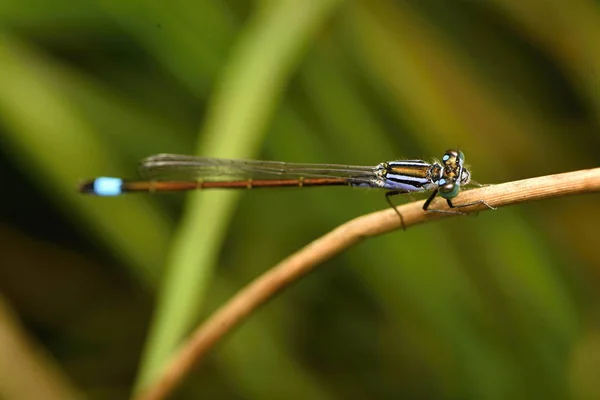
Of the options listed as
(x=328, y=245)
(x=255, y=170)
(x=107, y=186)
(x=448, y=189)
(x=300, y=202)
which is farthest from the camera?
(x=300, y=202)

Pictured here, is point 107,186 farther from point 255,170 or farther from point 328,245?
point 328,245

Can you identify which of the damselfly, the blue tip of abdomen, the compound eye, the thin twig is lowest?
the thin twig

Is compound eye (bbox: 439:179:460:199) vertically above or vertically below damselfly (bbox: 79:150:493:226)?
below

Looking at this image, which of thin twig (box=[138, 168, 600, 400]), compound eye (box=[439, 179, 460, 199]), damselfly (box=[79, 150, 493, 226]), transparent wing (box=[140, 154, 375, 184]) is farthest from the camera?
transparent wing (box=[140, 154, 375, 184])

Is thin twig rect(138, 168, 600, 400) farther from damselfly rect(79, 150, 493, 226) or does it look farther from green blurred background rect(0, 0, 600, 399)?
green blurred background rect(0, 0, 600, 399)

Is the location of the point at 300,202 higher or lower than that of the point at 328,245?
higher

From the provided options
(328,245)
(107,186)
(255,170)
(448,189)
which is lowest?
(328,245)

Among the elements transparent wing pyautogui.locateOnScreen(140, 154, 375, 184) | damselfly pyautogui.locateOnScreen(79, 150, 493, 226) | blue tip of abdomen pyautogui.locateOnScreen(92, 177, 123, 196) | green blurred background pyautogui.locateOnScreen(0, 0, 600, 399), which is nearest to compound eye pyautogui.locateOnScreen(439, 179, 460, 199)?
damselfly pyautogui.locateOnScreen(79, 150, 493, 226)

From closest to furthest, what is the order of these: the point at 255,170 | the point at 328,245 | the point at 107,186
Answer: the point at 328,245
the point at 255,170
the point at 107,186

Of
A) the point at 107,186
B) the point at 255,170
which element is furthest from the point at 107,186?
the point at 255,170

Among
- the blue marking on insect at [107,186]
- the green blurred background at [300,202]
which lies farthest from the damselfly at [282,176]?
the green blurred background at [300,202]
